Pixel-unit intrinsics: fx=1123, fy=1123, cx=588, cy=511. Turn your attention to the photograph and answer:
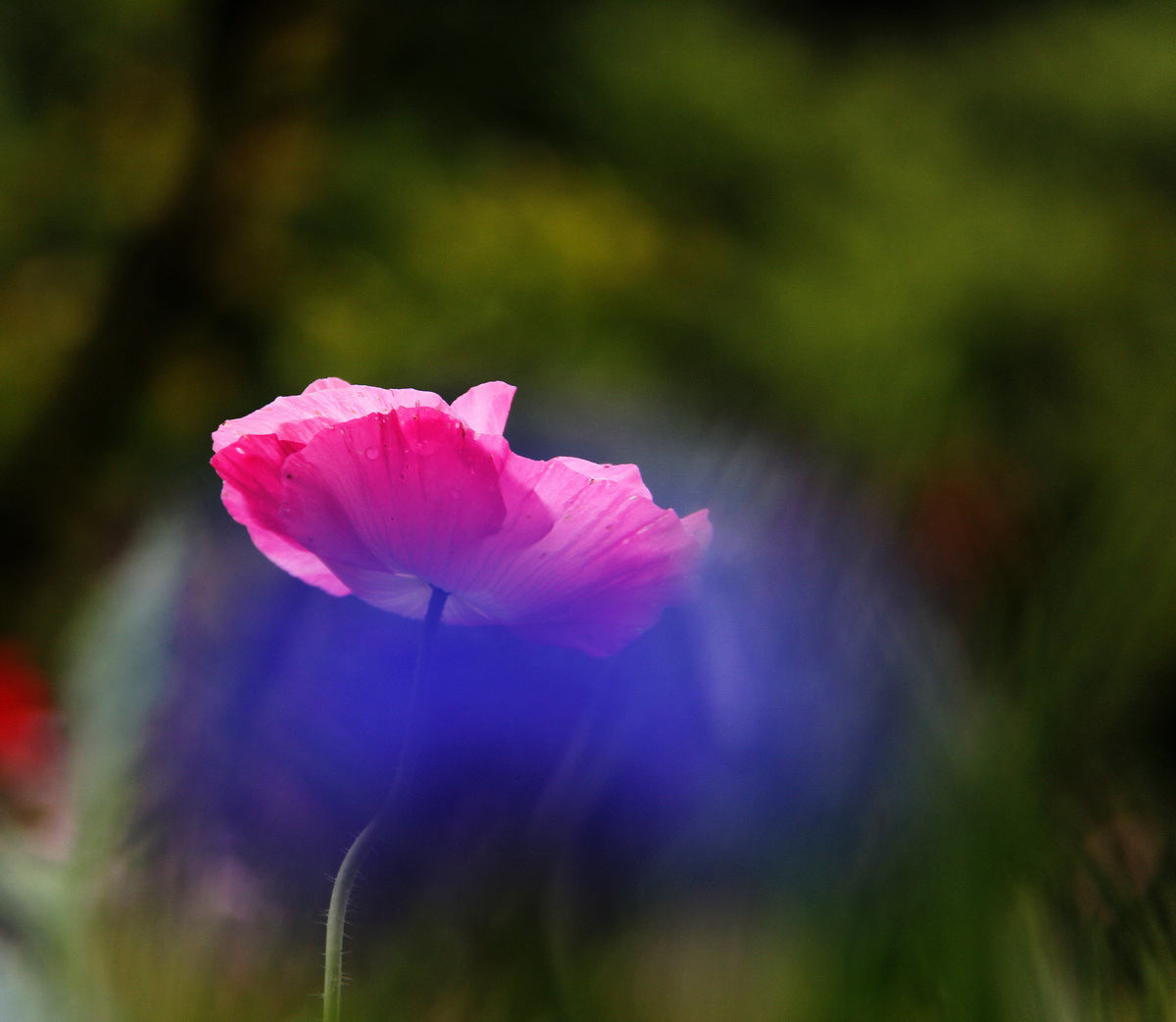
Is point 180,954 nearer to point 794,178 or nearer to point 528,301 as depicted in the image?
point 528,301

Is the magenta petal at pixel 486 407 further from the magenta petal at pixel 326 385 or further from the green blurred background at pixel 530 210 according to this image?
the green blurred background at pixel 530 210

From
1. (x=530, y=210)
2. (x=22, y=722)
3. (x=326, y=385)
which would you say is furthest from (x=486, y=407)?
(x=530, y=210)

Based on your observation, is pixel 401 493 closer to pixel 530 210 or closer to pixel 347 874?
pixel 347 874

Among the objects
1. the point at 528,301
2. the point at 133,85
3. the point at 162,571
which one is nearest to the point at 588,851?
the point at 162,571

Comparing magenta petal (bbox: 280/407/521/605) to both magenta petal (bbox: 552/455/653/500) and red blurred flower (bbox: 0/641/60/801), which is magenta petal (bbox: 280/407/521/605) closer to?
magenta petal (bbox: 552/455/653/500)

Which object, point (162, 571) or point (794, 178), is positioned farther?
point (794, 178)

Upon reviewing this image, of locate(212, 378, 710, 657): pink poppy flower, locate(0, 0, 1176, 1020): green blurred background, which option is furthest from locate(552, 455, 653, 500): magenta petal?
locate(0, 0, 1176, 1020): green blurred background

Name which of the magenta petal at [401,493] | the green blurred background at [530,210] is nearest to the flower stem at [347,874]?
the magenta petal at [401,493]
